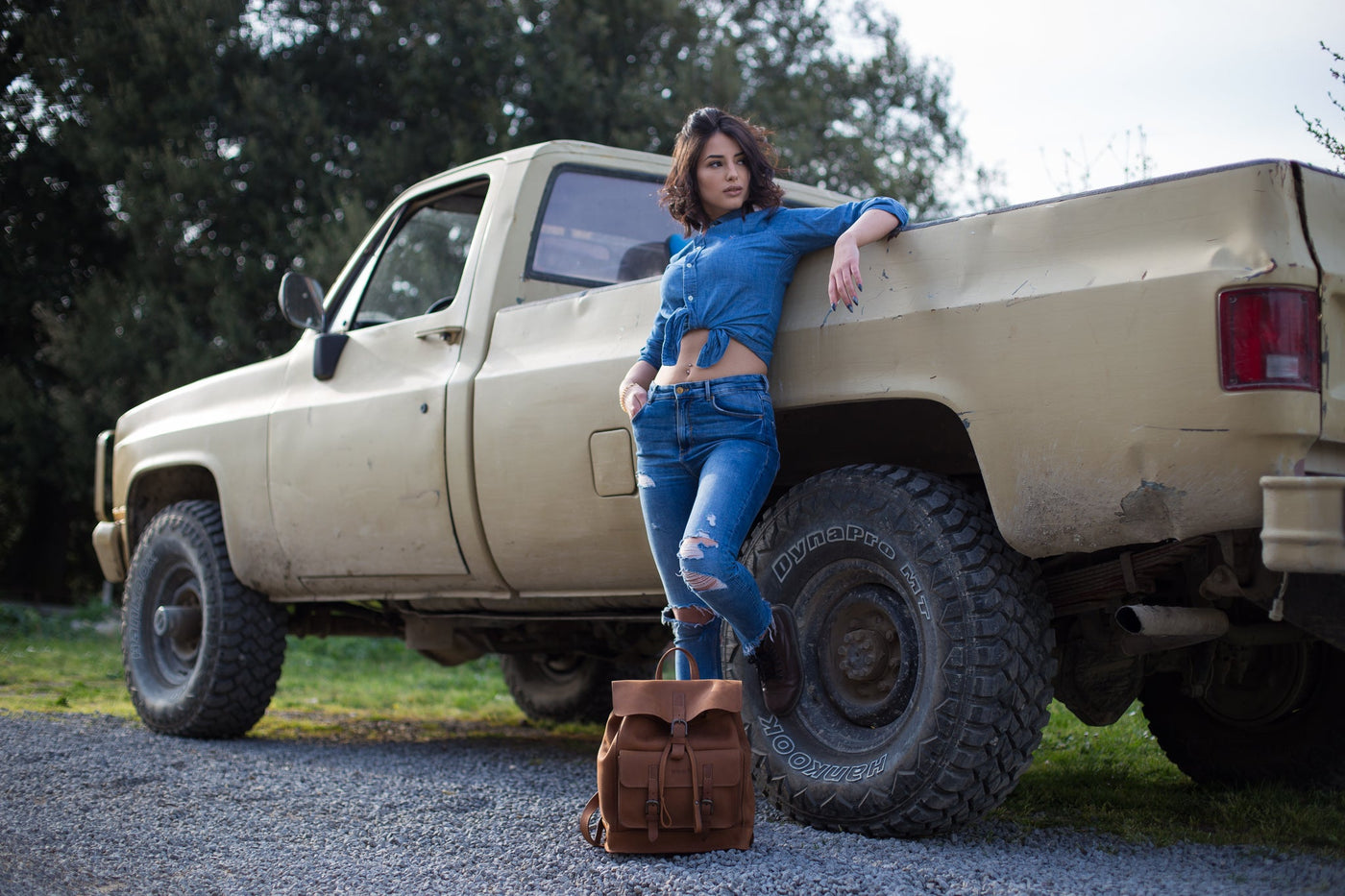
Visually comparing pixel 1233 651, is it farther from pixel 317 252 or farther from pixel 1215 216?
pixel 317 252

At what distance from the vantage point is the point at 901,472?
307cm

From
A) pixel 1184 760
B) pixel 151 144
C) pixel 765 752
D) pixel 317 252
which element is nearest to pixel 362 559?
pixel 765 752

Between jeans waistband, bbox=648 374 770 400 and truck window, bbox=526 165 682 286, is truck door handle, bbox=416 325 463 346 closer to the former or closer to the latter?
truck window, bbox=526 165 682 286

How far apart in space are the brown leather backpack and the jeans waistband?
75 centimetres

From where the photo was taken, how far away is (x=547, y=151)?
463 cm

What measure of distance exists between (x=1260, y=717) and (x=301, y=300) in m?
3.78

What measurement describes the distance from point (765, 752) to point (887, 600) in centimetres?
50

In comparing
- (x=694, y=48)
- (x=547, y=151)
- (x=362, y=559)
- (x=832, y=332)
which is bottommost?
(x=362, y=559)

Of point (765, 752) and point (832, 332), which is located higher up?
point (832, 332)

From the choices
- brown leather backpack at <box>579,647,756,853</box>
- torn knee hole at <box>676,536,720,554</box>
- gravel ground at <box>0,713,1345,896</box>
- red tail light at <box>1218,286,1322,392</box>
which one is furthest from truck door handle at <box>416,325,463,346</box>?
red tail light at <box>1218,286,1322,392</box>

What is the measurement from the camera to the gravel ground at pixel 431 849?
8.46 ft

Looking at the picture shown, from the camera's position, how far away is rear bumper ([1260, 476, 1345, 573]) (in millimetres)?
2256

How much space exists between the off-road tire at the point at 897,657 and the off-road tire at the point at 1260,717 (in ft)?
3.07

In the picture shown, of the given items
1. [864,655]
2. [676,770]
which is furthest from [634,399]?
[676,770]
